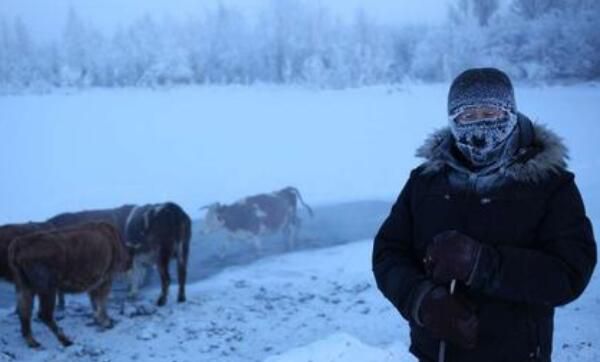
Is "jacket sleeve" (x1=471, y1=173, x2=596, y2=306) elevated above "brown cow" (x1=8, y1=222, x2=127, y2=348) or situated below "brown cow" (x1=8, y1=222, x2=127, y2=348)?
above

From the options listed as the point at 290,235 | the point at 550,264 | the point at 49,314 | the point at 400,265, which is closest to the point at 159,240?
the point at 49,314

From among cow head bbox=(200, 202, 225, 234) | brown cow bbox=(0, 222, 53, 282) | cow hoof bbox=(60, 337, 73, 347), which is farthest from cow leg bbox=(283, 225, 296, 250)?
cow hoof bbox=(60, 337, 73, 347)

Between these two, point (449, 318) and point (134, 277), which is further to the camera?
point (134, 277)

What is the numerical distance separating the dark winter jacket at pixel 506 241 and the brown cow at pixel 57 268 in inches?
167

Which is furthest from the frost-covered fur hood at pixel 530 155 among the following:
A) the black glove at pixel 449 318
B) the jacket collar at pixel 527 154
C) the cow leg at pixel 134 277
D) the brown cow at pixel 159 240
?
the cow leg at pixel 134 277

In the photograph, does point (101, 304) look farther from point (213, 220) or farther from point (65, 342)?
point (213, 220)

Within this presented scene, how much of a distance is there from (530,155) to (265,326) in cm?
436

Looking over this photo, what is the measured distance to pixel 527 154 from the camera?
5.94 feet

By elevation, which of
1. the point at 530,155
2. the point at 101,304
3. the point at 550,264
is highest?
the point at 530,155

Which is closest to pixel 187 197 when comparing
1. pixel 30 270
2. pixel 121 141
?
pixel 121 141

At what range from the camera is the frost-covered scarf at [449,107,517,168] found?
1.81 metres

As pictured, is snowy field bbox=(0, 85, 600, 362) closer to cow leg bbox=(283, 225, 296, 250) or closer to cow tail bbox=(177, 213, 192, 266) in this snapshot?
cow tail bbox=(177, 213, 192, 266)

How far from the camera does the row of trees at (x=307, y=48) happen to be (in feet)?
35.2

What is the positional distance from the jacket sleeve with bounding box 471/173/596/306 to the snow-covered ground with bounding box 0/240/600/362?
2.62 metres
